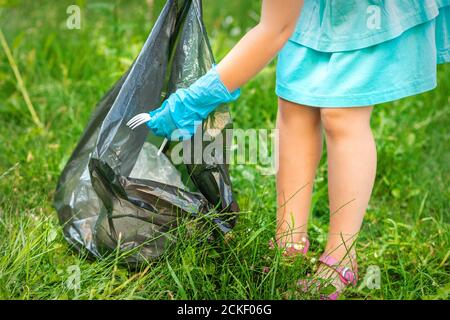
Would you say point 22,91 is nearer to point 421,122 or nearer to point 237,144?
point 237,144

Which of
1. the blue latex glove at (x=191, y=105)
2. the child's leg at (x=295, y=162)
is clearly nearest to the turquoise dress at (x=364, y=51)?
the child's leg at (x=295, y=162)

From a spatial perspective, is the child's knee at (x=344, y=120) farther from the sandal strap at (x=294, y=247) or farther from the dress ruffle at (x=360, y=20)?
the sandal strap at (x=294, y=247)

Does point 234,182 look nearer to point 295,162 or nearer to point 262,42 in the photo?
point 295,162

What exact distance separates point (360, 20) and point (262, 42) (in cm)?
28

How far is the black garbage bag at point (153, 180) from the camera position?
187cm

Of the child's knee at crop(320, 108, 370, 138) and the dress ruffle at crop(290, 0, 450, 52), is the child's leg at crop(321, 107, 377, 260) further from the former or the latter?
the dress ruffle at crop(290, 0, 450, 52)

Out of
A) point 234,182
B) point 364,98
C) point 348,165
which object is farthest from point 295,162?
point 234,182

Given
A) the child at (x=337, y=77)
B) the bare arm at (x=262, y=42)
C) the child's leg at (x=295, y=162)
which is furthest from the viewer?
the child's leg at (x=295, y=162)

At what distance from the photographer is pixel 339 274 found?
1878 millimetres

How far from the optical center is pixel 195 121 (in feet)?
5.81

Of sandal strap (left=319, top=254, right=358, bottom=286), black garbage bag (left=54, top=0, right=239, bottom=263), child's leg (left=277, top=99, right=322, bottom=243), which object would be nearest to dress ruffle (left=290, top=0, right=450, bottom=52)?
child's leg (left=277, top=99, right=322, bottom=243)

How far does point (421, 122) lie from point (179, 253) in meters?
1.73

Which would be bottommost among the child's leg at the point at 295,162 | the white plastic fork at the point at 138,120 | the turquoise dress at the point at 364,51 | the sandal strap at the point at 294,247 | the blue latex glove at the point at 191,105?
the sandal strap at the point at 294,247

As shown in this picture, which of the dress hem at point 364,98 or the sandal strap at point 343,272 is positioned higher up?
the dress hem at point 364,98
